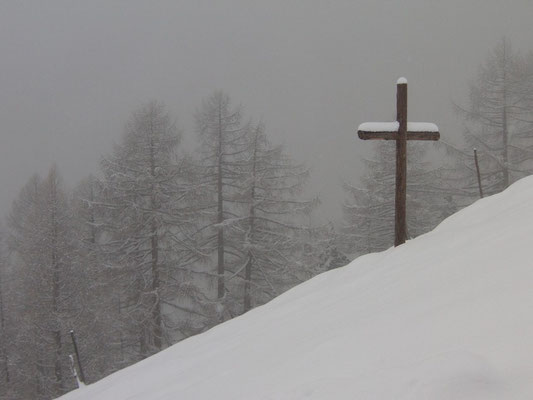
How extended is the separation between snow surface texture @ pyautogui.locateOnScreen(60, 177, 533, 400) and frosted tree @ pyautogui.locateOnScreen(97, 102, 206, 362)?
942 centimetres

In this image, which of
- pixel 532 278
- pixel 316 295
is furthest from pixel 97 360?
pixel 532 278

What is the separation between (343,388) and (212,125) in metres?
15.9

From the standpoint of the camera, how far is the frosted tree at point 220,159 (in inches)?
676

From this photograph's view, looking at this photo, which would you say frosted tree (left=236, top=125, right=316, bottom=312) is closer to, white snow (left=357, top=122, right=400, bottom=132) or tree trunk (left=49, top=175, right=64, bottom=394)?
tree trunk (left=49, top=175, right=64, bottom=394)

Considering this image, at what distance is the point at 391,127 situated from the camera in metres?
6.85

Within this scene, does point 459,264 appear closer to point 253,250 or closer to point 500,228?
point 500,228

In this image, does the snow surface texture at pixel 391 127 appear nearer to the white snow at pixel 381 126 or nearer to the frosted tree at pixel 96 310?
the white snow at pixel 381 126

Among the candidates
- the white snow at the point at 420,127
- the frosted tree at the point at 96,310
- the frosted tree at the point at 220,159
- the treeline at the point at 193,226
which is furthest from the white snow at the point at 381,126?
the frosted tree at the point at 96,310

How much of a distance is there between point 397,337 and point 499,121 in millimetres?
18029

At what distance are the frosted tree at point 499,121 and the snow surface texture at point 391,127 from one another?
12.1 metres

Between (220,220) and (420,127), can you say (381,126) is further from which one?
(220,220)

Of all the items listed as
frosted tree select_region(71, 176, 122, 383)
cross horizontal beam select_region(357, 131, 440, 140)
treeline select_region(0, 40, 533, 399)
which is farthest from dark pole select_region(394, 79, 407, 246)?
frosted tree select_region(71, 176, 122, 383)

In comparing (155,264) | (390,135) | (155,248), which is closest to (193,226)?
(155,248)

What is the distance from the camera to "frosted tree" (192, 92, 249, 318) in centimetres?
1717
